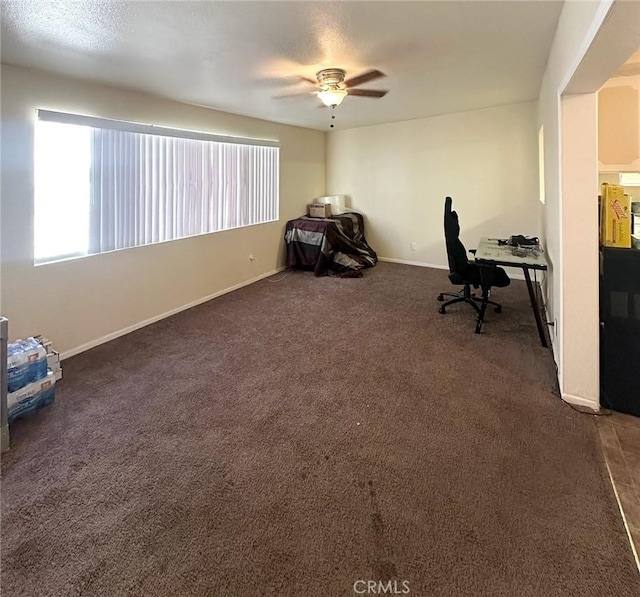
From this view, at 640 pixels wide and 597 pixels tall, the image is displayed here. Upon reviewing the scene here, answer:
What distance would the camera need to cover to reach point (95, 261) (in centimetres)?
346

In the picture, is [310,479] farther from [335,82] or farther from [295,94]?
[295,94]

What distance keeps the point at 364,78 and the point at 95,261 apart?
2.80 metres

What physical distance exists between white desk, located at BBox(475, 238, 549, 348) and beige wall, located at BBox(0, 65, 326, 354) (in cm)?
302

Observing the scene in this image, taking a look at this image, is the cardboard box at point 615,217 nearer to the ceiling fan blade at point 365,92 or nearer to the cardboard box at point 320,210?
the ceiling fan blade at point 365,92

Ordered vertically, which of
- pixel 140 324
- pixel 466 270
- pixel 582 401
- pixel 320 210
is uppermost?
pixel 320 210

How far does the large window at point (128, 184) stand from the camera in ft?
10.3

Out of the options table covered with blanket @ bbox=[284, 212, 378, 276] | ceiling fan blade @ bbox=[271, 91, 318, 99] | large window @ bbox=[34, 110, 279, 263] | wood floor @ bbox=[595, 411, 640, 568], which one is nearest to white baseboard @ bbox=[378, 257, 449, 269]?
table covered with blanket @ bbox=[284, 212, 378, 276]

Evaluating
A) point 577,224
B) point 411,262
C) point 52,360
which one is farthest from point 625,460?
point 411,262

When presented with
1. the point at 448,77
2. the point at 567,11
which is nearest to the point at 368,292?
the point at 448,77

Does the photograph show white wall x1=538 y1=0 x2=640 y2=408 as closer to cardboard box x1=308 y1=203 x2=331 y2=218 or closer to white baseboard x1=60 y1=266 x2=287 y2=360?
white baseboard x1=60 y1=266 x2=287 y2=360

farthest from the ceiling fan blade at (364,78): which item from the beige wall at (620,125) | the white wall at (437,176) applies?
the white wall at (437,176)

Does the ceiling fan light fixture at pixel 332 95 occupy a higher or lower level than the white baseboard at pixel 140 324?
higher

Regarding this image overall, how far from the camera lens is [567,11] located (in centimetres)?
205

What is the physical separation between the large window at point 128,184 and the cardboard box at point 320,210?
144 centimetres
